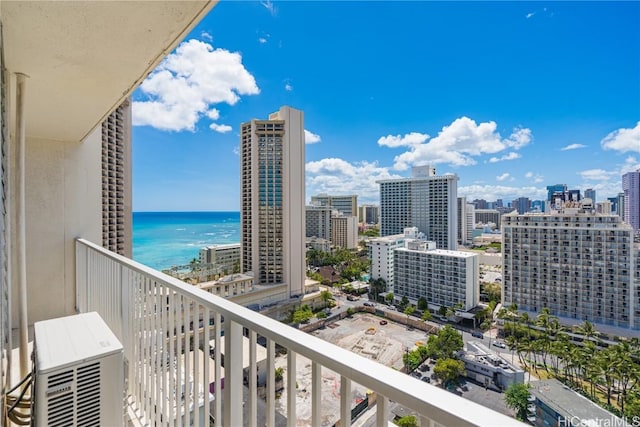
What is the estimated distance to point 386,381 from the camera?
41cm

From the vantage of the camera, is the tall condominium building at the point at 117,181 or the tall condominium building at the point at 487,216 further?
the tall condominium building at the point at 487,216

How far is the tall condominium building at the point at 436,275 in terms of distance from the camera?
17844 millimetres

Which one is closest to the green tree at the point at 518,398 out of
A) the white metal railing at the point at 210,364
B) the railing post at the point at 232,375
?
the white metal railing at the point at 210,364

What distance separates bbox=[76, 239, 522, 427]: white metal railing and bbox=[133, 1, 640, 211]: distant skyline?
462 inches

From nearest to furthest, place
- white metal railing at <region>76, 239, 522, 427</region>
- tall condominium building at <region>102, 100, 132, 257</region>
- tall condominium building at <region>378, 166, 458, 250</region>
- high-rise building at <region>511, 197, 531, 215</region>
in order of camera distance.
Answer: white metal railing at <region>76, 239, 522, 427</region>
tall condominium building at <region>102, 100, 132, 257</region>
tall condominium building at <region>378, 166, 458, 250</region>
high-rise building at <region>511, 197, 531, 215</region>

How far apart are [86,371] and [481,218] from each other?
53.4m

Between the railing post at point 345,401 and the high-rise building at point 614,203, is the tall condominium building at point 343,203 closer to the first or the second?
the high-rise building at point 614,203

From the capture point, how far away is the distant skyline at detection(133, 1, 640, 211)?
59.7 feet

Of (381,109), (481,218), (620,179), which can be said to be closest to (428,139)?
(381,109)

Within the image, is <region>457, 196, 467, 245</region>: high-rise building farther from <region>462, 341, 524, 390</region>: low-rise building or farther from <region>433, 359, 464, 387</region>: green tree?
<region>433, 359, 464, 387</region>: green tree

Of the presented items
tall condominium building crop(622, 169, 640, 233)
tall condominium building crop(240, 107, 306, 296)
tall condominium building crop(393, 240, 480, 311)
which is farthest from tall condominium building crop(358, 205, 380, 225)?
tall condominium building crop(622, 169, 640, 233)

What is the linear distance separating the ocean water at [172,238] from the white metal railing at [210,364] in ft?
79.4

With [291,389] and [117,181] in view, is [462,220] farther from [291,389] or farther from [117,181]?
[291,389]

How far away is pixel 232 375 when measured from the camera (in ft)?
2.56
